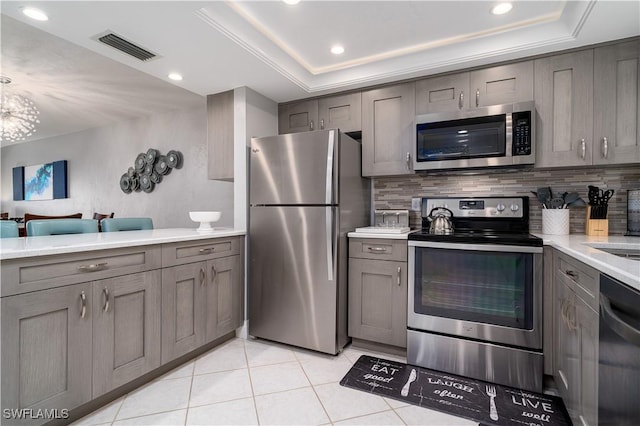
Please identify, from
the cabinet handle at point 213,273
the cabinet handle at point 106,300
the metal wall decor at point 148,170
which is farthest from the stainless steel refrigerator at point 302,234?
the metal wall decor at point 148,170

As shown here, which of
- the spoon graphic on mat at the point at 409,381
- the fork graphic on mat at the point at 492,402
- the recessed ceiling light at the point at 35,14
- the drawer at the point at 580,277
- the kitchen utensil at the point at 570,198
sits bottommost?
the spoon graphic on mat at the point at 409,381

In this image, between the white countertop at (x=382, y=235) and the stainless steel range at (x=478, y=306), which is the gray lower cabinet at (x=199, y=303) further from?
the stainless steel range at (x=478, y=306)

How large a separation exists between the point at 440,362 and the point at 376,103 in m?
2.11

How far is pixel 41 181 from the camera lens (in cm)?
640

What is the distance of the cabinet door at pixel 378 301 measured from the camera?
230 cm

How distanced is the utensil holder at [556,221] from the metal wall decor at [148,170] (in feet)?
13.9

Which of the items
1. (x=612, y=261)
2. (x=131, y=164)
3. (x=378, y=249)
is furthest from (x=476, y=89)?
(x=131, y=164)

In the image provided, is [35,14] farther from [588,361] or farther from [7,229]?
[588,361]

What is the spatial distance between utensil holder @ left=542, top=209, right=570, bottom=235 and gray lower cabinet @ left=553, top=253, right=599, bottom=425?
521 millimetres

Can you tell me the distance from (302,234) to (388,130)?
118 centimetres

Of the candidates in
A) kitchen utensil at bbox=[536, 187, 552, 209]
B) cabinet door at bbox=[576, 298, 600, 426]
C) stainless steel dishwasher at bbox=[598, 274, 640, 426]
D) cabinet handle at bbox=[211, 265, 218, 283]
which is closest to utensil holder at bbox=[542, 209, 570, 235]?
kitchen utensil at bbox=[536, 187, 552, 209]

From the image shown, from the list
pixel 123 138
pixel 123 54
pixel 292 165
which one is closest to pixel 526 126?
pixel 292 165

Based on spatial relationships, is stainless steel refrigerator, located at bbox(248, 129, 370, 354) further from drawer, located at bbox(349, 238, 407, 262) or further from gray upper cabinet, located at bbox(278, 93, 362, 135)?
gray upper cabinet, located at bbox(278, 93, 362, 135)

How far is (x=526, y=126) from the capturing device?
2.17 meters
